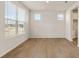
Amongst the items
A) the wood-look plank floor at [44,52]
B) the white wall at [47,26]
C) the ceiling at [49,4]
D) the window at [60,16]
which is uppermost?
the ceiling at [49,4]

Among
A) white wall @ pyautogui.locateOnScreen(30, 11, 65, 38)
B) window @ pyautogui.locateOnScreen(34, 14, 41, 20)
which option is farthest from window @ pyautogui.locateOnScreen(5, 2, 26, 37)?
window @ pyautogui.locateOnScreen(34, 14, 41, 20)

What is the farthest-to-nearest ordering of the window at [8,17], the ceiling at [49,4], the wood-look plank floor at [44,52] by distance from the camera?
the ceiling at [49,4], the window at [8,17], the wood-look plank floor at [44,52]

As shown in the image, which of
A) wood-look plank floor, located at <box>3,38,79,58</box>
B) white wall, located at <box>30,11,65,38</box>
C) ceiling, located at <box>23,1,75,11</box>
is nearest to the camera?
Result: wood-look plank floor, located at <box>3,38,79,58</box>

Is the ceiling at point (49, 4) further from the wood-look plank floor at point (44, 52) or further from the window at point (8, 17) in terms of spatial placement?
the wood-look plank floor at point (44, 52)

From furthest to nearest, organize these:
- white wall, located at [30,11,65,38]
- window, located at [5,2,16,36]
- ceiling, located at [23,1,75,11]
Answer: white wall, located at [30,11,65,38], ceiling, located at [23,1,75,11], window, located at [5,2,16,36]

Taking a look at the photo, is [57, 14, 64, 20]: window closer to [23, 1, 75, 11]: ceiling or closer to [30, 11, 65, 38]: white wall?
[30, 11, 65, 38]: white wall

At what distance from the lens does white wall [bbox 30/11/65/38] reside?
1078 cm

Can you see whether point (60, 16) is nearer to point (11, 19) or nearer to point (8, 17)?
point (11, 19)

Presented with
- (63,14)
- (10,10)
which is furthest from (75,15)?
(10,10)

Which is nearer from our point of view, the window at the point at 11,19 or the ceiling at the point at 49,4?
the window at the point at 11,19

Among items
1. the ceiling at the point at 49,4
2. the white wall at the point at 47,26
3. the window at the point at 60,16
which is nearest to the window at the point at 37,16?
the white wall at the point at 47,26

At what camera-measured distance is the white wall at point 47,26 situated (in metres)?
10.8

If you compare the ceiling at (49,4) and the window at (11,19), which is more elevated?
the ceiling at (49,4)

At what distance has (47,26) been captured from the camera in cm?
1084
